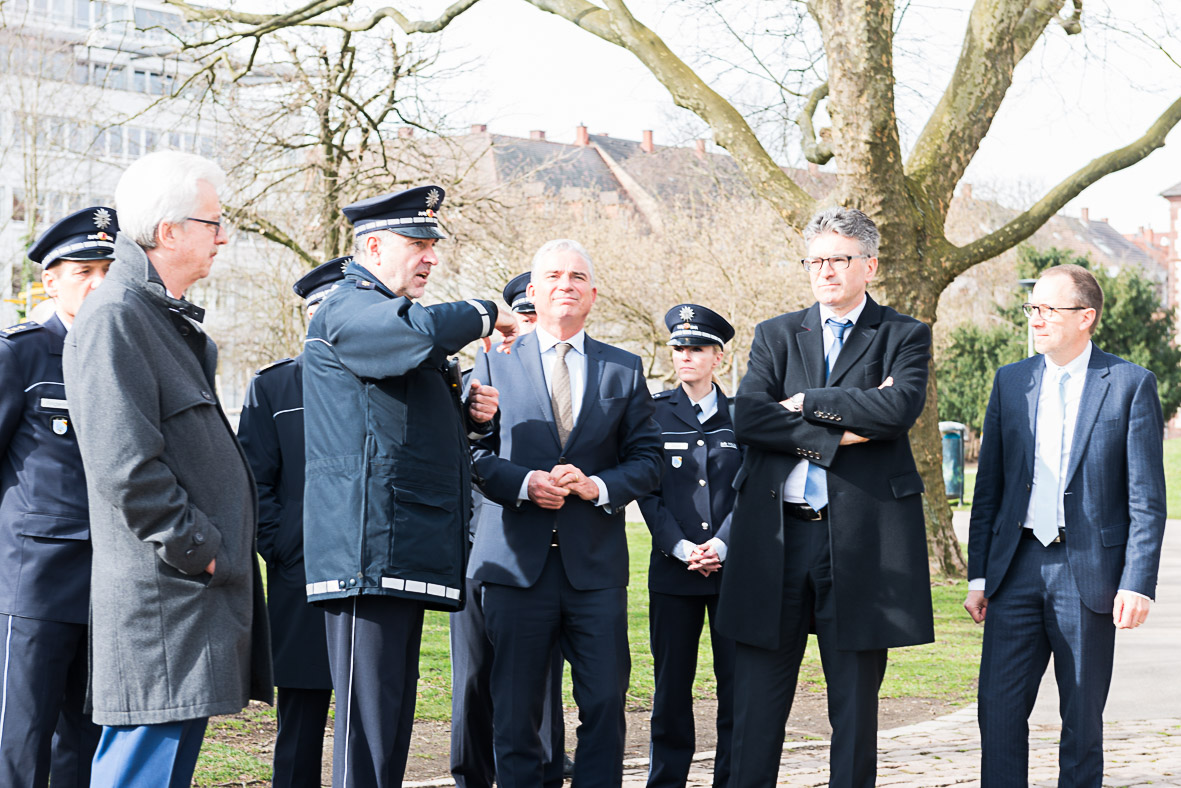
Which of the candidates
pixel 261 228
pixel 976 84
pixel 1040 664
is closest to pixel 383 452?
pixel 1040 664

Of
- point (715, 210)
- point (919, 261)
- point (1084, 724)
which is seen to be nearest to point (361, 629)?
point (1084, 724)

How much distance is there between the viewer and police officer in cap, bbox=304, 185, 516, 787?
13.9 feet

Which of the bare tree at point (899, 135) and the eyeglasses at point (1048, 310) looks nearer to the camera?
the eyeglasses at point (1048, 310)

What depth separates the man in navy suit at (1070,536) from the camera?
5016 mm

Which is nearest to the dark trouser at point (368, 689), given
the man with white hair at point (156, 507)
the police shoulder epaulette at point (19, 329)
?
the man with white hair at point (156, 507)

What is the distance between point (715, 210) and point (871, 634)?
97.2ft

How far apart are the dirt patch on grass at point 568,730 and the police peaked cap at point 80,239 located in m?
2.48

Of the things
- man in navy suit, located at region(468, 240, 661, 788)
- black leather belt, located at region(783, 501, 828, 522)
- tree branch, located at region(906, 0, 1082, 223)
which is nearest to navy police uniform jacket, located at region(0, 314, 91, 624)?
man in navy suit, located at region(468, 240, 661, 788)

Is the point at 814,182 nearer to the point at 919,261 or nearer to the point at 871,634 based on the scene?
the point at 919,261

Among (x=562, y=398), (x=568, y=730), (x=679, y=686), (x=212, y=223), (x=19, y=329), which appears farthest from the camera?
(x=568, y=730)

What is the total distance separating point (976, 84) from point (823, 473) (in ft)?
32.0

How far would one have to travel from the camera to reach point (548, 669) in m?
5.29

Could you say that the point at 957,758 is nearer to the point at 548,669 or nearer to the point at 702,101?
the point at 548,669

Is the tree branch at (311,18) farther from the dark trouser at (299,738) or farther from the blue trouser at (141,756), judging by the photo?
the blue trouser at (141,756)
